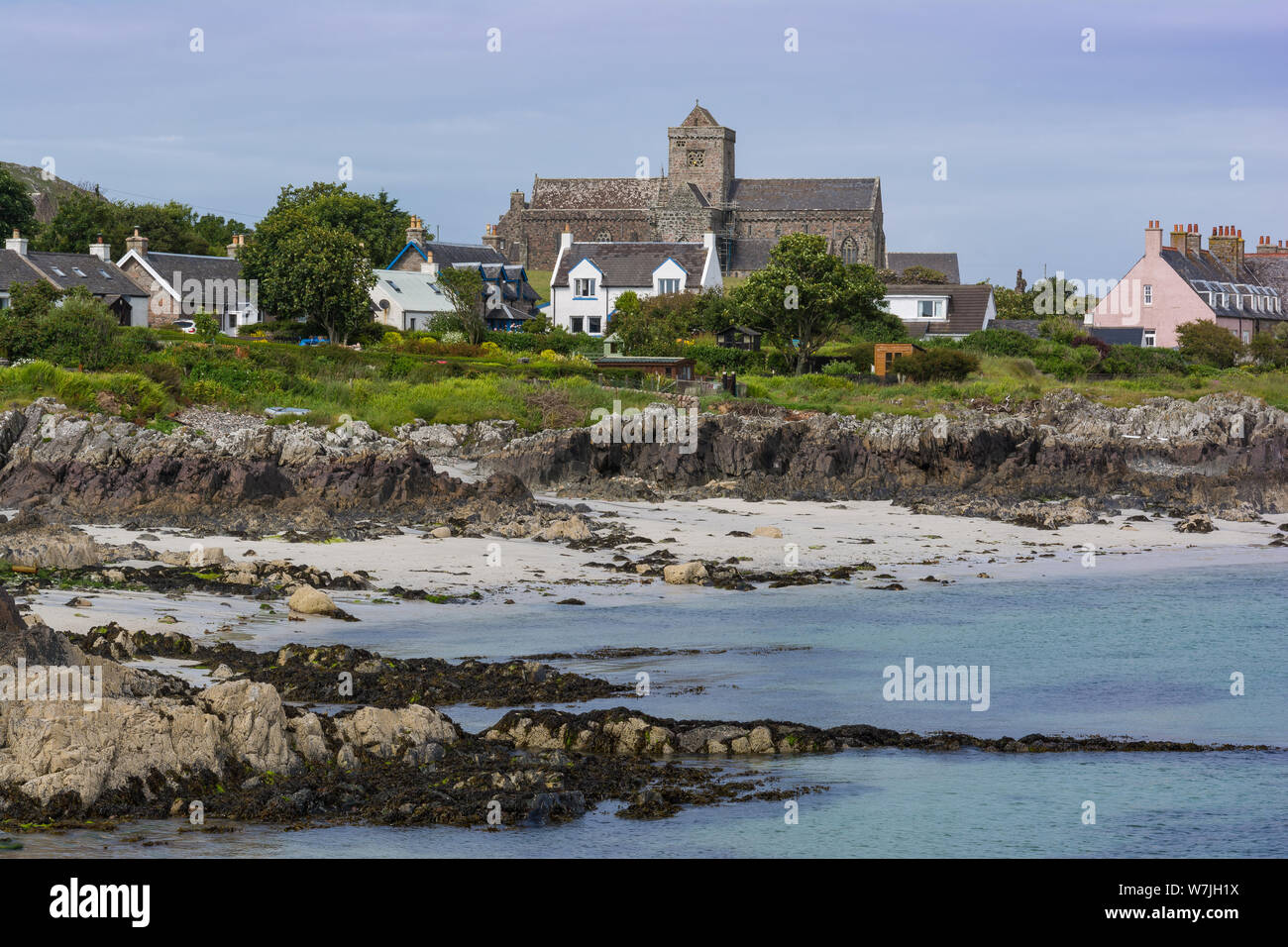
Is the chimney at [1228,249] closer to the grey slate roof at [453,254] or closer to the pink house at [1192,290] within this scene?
the pink house at [1192,290]

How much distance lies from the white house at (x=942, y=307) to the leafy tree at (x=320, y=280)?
3079 cm

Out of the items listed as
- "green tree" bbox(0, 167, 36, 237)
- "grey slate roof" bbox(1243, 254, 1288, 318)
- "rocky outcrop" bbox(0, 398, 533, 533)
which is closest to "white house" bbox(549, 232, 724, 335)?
"green tree" bbox(0, 167, 36, 237)

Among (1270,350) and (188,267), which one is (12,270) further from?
(1270,350)

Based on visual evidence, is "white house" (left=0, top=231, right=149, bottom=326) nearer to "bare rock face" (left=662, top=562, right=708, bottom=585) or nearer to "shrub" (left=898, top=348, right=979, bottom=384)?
"shrub" (left=898, top=348, right=979, bottom=384)

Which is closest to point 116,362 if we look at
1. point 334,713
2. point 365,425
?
point 365,425

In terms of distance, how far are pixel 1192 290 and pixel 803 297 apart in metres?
29.1

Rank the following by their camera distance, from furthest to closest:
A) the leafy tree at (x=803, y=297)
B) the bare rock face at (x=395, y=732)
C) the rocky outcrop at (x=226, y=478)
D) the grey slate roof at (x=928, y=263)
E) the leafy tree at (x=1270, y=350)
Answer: the grey slate roof at (x=928, y=263) → the leafy tree at (x=1270, y=350) → the leafy tree at (x=803, y=297) → the rocky outcrop at (x=226, y=478) → the bare rock face at (x=395, y=732)

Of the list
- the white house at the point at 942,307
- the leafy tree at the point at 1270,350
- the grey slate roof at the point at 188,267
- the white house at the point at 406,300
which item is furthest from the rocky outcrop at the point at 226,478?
the white house at the point at 942,307

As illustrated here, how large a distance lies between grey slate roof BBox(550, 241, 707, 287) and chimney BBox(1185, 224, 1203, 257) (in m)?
28.8

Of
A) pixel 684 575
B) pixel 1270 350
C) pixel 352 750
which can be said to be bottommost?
pixel 352 750

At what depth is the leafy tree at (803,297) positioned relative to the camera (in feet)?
192

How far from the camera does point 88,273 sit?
218 feet

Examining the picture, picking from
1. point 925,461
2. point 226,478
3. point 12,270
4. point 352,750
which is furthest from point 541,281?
point 352,750
